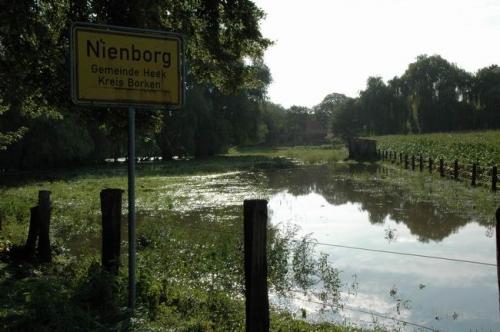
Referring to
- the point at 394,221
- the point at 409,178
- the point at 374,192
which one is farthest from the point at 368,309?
the point at 409,178

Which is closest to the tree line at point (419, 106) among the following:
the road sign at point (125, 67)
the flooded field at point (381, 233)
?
the flooded field at point (381, 233)

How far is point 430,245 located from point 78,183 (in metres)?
19.6

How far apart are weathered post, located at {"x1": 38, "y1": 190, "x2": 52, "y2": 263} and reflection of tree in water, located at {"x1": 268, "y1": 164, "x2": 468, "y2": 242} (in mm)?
8857

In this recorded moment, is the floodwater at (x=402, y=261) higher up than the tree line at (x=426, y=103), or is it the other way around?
the tree line at (x=426, y=103)

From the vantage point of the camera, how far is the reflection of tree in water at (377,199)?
1357 centimetres

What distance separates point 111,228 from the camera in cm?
663

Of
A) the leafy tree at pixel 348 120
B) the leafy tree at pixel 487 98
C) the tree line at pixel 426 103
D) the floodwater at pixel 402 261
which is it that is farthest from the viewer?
the leafy tree at pixel 348 120

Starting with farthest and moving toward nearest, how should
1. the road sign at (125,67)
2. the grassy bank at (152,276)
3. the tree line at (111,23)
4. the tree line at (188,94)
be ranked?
the tree line at (188,94) → the tree line at (111,23) → the grassy bank at (152,276) → the road sign at (125,67)

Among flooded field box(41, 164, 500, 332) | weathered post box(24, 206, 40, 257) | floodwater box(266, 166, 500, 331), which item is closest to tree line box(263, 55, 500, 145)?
flooded field box(41, 164, 500, 332)

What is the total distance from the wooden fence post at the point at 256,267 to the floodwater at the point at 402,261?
6.74 feet

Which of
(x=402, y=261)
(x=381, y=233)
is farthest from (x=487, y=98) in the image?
(x=402, y=261)

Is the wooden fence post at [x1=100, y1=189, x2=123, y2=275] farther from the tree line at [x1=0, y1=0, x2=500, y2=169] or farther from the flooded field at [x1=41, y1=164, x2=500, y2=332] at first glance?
the tree line at [x1=0, y1=0, x2=500, y2=169]

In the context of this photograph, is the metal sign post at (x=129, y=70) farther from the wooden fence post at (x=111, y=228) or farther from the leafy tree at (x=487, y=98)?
the leafy tree at (x=487, y=98)

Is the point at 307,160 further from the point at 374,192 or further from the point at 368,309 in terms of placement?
the point at 368,309
